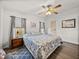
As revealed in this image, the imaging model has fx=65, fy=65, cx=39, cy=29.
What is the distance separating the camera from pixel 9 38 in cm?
398

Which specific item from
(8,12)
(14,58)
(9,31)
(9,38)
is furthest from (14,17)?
(14,58)

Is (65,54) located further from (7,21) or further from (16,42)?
(7,21)

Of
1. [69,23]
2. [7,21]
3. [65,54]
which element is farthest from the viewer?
[69,23]

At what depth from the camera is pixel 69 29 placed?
200 inches

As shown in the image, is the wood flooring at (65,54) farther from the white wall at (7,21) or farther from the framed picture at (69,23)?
the white wall at (7,21)

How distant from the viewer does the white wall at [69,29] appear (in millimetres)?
4609

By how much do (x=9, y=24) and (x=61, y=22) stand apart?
4134mm

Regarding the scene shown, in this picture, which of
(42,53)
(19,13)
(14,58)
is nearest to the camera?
(42,53)

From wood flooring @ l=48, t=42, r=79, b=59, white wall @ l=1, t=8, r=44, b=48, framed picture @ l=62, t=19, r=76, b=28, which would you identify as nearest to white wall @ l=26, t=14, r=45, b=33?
white wall @ l=1, t=8, r=44, b=48

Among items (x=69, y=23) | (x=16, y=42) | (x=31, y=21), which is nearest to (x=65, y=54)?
(x=16, y=42)

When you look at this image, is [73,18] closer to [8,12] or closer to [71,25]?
[71,25]

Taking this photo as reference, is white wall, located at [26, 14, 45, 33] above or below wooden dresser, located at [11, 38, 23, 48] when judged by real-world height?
above

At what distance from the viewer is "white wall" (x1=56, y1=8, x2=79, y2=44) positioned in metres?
4.61

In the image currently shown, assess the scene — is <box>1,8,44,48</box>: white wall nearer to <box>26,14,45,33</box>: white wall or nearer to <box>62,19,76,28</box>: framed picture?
<box>26,14,45,33</box>: white wall
